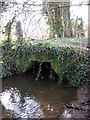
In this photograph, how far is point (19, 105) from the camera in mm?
3527

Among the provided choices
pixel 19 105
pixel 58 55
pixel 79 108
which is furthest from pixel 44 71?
pixel 79 108

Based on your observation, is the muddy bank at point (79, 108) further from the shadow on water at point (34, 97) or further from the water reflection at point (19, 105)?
the water reflection at point (19, 105)

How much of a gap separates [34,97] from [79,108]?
1.54 meters

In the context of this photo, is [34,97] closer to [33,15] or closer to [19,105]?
[19,105]

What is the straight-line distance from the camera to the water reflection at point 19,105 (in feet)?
10.1

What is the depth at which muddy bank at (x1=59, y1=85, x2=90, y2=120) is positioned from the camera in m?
2.75

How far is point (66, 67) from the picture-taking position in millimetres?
4773

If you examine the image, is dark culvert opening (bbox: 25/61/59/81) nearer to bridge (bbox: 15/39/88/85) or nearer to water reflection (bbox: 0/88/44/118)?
bridge (bbox: 15/39/88/85)

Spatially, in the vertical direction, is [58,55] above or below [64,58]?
above

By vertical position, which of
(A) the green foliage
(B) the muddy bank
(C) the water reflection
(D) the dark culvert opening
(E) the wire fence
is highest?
(E) the wire fence

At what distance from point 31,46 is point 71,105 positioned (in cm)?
318

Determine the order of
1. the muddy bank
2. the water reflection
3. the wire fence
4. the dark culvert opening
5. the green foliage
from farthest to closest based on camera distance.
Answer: the dark culvert opening
the green foliage
the water reflection
the muddy bank
the wire fence

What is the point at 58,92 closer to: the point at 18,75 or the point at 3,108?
the point at 3,108

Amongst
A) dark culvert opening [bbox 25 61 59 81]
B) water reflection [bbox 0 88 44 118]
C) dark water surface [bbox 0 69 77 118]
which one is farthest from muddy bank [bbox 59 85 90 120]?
dark culvert opening [bbox 25 61 59 81]
